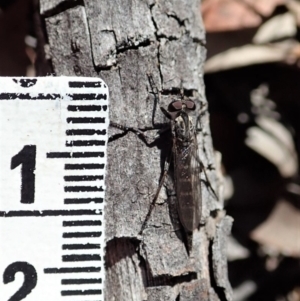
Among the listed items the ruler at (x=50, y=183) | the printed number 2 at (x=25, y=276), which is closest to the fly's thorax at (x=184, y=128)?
the ruler at (x=50, y=183)

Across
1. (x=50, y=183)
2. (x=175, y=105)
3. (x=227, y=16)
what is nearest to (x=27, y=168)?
(x=50, y=183)

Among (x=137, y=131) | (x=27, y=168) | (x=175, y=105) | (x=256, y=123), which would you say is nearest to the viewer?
(x=27, y=168)

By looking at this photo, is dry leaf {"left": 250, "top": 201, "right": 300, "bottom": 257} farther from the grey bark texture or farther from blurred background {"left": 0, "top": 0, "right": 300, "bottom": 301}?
the grey bark texture

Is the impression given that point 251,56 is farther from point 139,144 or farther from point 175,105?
point 139,144

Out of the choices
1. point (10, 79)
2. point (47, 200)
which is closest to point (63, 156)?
point (47, 200)

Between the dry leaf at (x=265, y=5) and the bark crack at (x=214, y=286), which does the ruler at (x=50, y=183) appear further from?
the dry leaf at (x=265, y=5)

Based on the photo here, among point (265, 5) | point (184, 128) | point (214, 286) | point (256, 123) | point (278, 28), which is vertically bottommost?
point (214, 286)
